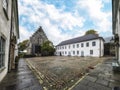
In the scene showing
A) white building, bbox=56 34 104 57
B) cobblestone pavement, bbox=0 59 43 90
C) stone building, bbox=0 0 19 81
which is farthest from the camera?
white building, bbox=56 34 104 57

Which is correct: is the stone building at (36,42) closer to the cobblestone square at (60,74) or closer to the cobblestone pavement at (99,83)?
the cobblestone square at (60,74)

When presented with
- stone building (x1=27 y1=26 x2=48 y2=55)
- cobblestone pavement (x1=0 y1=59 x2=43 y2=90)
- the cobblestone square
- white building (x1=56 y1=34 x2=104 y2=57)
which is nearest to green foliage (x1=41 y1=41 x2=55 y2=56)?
stone building (x1=27 y1=26 x2=48 y2=55)

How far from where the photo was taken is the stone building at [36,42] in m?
34.7

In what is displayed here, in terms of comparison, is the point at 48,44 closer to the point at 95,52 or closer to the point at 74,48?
the point at 74,48

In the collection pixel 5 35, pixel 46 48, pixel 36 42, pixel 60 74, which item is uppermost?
pixel 36 42

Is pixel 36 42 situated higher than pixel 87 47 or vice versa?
pixel 36 42

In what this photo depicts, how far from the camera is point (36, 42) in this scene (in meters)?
35.4

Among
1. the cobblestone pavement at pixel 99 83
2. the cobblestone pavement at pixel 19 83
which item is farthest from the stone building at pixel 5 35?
the cobblestone pavement at pixel 99 83

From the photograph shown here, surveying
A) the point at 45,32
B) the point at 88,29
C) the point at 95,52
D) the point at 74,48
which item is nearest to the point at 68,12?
the point at 95,52

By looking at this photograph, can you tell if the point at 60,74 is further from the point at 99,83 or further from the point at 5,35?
the point at 5,35

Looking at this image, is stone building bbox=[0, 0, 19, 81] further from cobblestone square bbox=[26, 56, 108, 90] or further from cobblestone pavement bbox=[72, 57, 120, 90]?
cobblestone pavement bbox=[72, 57, 120, 90]

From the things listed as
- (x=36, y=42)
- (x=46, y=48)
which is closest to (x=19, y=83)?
(x=46, y=48)

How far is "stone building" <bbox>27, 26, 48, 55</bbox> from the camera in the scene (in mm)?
34719

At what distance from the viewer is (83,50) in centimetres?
3162
